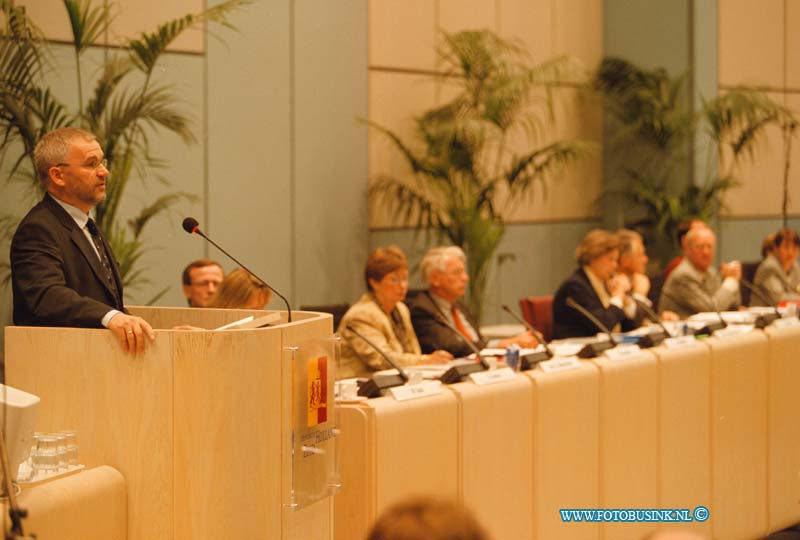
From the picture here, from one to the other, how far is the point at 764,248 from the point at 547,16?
106 inches

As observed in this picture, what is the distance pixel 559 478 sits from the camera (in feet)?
14.5

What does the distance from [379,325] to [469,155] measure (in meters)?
2.98

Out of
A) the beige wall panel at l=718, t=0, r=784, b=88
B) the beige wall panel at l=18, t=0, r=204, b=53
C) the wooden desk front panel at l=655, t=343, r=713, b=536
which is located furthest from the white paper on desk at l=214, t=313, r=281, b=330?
the beige wall panel at l=718, t=0, r=784, b=88

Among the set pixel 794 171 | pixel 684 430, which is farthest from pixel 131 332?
pixel 794 171

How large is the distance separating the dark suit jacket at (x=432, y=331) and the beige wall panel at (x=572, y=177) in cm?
386

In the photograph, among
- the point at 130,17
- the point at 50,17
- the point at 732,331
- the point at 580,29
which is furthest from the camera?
the point at 580,29

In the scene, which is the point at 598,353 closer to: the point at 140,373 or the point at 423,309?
the point at 423,309

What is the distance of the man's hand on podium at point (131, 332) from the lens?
117 inches

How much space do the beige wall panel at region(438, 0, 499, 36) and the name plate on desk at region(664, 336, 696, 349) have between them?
4.39 metres

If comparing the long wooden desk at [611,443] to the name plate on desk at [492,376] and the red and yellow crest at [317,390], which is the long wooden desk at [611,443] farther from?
the red and yellow crest at [317,390]

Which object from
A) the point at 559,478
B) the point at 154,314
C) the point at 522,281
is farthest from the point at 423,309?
the point at 522,281

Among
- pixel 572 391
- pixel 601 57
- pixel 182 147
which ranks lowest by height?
pixel 572 391

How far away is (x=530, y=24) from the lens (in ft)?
32.6

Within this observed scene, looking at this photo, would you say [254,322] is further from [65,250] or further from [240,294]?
[240,294]
